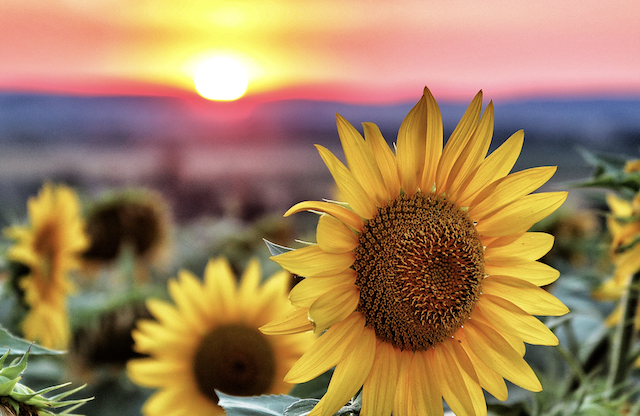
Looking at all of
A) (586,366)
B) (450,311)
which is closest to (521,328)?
(450,311)

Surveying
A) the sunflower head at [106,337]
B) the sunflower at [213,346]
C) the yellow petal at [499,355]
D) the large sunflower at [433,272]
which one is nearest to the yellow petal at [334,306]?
the large sunflower at [433,272]

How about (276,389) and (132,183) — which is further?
(132,183)

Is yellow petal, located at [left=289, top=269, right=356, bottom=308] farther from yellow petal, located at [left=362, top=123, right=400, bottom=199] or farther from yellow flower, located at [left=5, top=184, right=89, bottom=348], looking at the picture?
yellow flower, located at [left=5, top=184, right=89, bottom=348]

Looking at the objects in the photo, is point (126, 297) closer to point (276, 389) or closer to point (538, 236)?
point (276, 389)

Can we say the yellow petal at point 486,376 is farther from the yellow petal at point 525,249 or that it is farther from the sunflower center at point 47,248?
the sunflower center at point 47,248

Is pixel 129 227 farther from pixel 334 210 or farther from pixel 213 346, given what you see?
pixel 334 210

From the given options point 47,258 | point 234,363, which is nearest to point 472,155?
point 234,363
